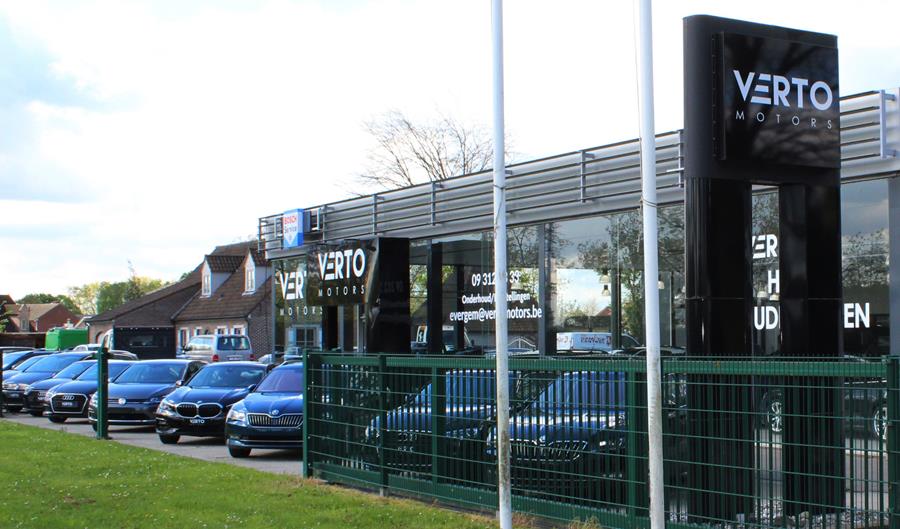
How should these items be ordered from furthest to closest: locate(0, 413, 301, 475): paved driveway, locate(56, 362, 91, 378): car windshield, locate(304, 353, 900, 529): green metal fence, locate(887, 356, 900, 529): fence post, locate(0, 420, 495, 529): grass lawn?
locate(56, 362, 91, 378): car windshield → locate(0, 413, 301, 475): paved driveway → locate(0, 420, 495, 529): grass lawn → locate(304, 353, 900, 529): green metal fence → locate(887, 356, 900, 529): fence post

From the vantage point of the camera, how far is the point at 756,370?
25.1ft

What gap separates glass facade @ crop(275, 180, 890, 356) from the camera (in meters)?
16.8

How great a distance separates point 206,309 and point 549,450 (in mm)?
60616

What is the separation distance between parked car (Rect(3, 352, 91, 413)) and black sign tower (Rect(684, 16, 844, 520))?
23.6m

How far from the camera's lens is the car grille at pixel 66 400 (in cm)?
2484

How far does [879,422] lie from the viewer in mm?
6891

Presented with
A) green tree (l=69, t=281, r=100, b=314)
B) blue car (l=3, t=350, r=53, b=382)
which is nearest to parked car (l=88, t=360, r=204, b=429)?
blue car (l=3, t=350, r=53, b=382)

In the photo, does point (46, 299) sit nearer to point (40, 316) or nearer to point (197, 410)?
point (40, 316)

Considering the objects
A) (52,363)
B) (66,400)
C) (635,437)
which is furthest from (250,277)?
(635,437)

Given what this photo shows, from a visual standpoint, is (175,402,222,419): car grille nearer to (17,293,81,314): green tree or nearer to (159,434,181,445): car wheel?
(159,434,181,445): car wheel

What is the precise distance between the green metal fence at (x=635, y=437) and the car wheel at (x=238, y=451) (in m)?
5.30

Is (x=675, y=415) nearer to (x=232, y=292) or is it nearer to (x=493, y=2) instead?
(x=493, y=2)

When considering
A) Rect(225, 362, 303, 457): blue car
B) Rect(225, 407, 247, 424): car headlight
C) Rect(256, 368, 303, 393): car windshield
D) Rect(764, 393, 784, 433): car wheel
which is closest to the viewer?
Rect(764, 393, 784, 433): car wheel

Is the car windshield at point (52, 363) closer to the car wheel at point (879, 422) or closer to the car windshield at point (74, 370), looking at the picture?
the car windshield at point (74, 370)
